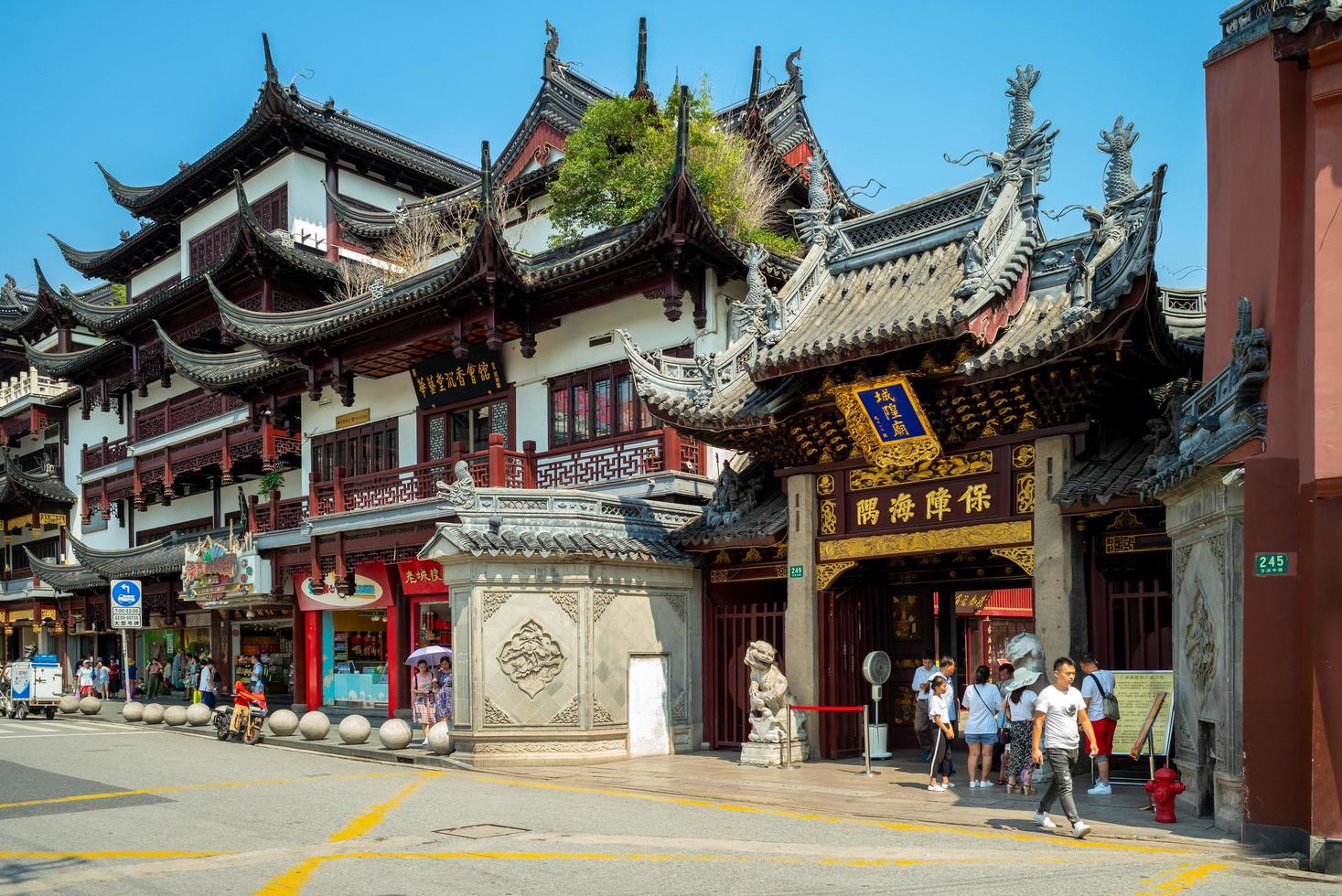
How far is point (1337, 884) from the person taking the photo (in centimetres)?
819

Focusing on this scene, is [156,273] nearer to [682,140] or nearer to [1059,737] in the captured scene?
[682,140]

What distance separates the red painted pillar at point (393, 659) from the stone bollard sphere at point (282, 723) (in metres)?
4.02

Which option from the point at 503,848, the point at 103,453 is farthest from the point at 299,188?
the point at 503,848

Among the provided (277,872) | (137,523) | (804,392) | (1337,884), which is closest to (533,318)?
(804,392)

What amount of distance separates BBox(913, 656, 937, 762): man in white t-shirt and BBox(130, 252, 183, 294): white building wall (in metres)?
29.0

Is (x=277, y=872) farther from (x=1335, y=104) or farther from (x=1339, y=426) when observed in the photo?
(x=1335, y=104)

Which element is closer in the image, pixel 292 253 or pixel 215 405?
pixel 292 253

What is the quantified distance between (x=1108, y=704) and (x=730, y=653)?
6.78 m

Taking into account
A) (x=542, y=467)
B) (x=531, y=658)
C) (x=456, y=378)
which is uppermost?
(x=456, y=378)

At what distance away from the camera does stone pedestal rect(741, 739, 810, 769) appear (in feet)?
52.0

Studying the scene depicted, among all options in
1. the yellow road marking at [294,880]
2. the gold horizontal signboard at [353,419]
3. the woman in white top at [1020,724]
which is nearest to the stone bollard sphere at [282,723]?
the gold horizontal signboard at [353,419]

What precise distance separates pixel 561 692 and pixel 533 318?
26.7 feet

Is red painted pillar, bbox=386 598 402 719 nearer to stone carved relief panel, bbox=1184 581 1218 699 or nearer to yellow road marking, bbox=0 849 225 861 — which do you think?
yellow road marking, bbox=0 849 225 861

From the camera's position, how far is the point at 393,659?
83.8ft
